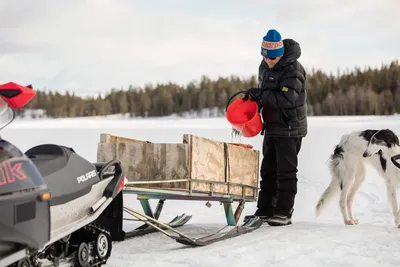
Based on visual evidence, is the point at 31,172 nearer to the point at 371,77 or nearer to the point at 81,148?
the point at 81,148

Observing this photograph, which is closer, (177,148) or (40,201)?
(40,201)

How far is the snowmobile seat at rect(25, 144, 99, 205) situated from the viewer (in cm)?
353

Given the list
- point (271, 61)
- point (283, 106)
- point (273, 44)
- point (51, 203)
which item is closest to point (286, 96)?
point (283, 106)

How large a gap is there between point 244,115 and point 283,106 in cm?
45

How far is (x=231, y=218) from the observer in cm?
659

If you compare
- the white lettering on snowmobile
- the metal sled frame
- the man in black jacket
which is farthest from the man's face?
the white lettering on snowmobile

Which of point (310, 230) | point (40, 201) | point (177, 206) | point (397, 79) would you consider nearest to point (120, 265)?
point (40, 201)

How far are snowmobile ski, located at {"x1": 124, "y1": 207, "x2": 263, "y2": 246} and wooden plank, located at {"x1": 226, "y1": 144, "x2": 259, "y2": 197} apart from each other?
1.28ft

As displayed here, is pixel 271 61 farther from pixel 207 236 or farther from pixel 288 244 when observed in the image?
pixel 288 244

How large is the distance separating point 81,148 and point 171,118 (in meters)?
13.4

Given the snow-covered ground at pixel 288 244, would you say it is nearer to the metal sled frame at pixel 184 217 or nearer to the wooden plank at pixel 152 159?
the metal sled frame at pixel 184 217

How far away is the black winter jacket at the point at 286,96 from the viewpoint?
6.34 metres

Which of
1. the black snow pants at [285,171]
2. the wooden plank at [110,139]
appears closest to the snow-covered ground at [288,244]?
the black snow pants at [285,171]

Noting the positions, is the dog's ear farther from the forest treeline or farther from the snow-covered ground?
the forest treeline
